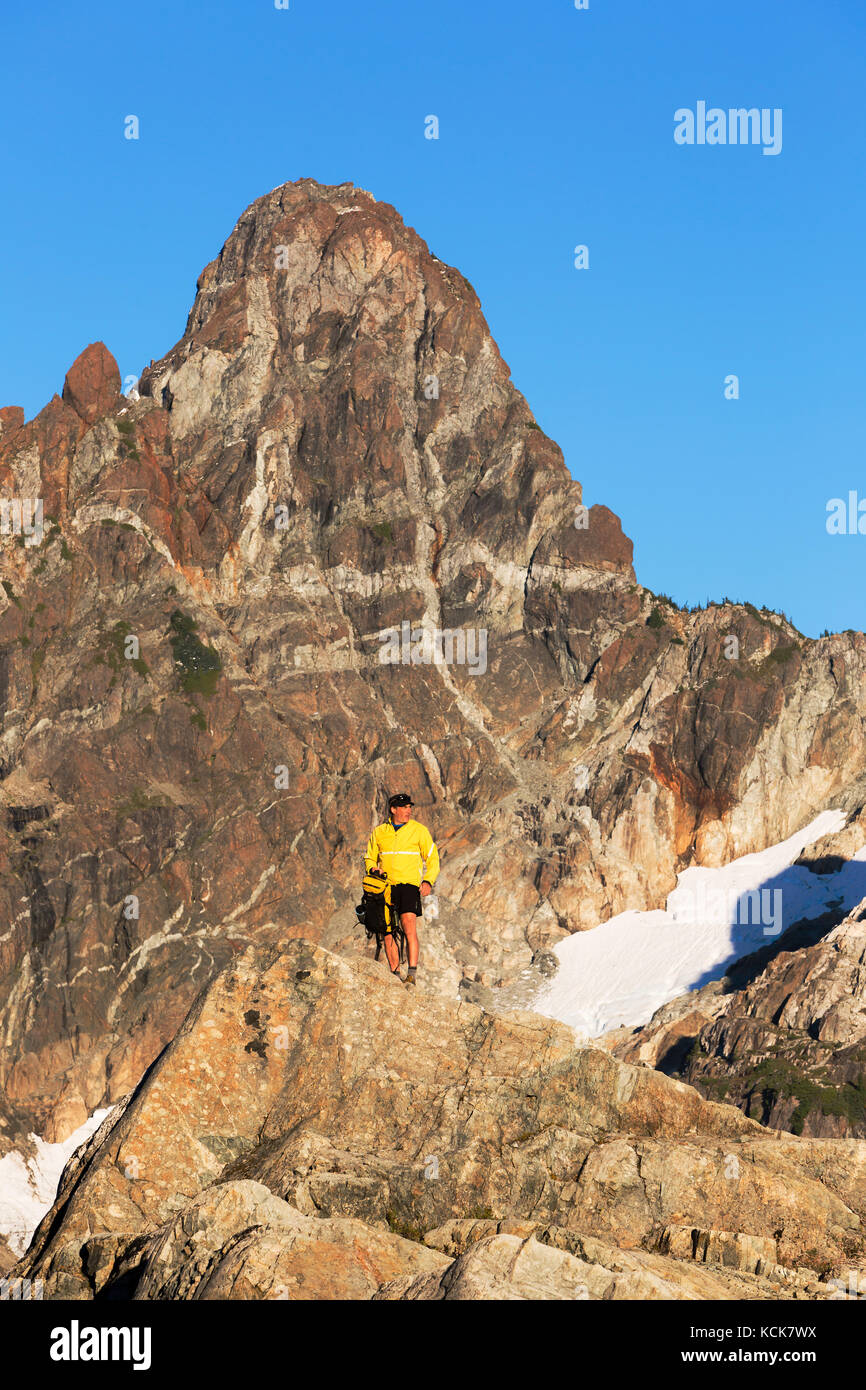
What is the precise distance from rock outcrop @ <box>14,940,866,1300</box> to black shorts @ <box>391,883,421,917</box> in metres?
1.49

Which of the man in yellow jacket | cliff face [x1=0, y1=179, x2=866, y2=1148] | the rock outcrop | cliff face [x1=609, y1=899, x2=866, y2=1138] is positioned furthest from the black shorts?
cliff face [x1=0, y1=179, x2=866, y2=1148]

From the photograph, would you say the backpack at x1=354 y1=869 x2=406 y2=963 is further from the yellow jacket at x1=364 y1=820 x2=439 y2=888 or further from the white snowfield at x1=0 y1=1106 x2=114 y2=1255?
the white snowfield at x1=0 y1=1106 x2=114 y2=1255

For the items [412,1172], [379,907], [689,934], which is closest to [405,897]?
[379,907]

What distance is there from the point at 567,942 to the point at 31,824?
59852mm

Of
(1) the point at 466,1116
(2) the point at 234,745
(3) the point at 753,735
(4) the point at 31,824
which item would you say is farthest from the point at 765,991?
(1) the point at 466,1116

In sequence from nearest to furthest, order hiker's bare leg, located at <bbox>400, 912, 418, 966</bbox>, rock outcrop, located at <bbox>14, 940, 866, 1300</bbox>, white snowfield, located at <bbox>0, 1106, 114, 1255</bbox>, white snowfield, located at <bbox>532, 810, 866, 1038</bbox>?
rock outcrop, located at <bbox>14, 940, 866, 1300</bbox>, hiker's bare leg, located at <bbox>400, 912, 418, 966</bbox>, white snowfield, located at <bbox>0, 1106, 114, 1255</bbox>, white snowfield, located at <bbox>532, 810, 866, 1038</bbox>

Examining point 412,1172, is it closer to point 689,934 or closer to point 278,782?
point 689,934

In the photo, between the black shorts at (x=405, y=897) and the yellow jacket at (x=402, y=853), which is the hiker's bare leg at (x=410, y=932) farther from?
the yellow jacket at (x=402, y=853)

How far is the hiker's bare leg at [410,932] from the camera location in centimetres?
3180

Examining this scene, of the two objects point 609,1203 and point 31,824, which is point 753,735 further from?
point 609,1203

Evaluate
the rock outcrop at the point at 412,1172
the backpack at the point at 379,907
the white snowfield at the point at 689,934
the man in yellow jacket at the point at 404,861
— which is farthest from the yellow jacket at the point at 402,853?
the white snowfield at the point at 689,934

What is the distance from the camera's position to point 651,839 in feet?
615

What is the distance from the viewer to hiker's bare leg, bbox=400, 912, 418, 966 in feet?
104

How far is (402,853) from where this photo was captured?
104 ft
